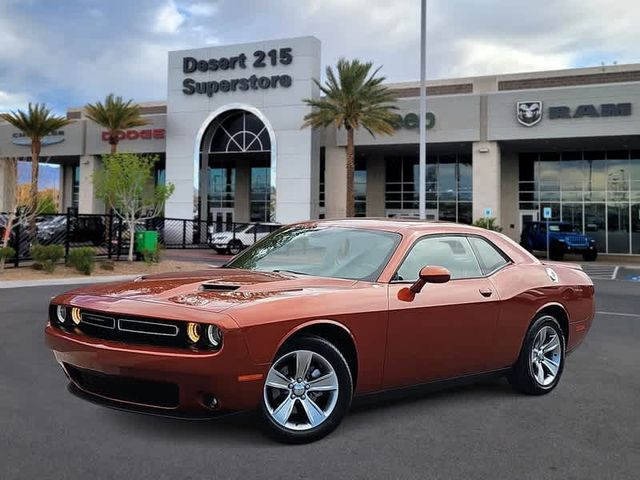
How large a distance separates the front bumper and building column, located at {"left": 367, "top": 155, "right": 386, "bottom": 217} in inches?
1504

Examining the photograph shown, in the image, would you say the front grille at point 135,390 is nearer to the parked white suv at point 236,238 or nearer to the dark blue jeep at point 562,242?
the parked white suv at point 236,238

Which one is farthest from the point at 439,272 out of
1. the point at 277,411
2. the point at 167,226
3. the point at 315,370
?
the point at 167,226

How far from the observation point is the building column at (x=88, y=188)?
142 feet

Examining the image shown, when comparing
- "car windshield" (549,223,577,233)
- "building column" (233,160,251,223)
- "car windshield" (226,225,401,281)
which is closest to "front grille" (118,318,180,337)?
"car windshield" (226,225,401,281)

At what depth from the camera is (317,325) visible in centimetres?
399

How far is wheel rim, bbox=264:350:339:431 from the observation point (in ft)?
12.7

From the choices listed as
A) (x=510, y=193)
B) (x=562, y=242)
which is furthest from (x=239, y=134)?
(x=562, y=242)

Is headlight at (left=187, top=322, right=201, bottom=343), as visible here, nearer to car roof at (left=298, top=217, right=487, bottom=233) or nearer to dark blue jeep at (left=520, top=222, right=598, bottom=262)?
car roof at (left=298, top=217, right=487, bottom=233)

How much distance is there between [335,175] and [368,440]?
33800 millimetres

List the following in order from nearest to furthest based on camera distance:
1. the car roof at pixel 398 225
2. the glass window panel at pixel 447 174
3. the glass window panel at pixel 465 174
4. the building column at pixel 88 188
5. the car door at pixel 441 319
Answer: the car door at pixel 441 319 < the car roof at pixel 398 225 < the glass window panel at pixel 465 174 < the glass window panel at pixel 447 174 < the building column at pixel 88 188

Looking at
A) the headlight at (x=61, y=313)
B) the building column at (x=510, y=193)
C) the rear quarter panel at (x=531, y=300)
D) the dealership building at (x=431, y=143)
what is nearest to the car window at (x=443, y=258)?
the rear quarter panel at (x=531, y=300)

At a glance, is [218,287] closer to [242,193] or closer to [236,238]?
[236,238]

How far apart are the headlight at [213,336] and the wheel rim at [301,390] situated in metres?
0.42

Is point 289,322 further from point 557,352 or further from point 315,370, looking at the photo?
point 557,352
